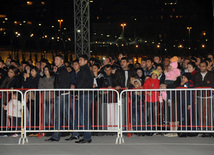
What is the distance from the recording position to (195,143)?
10250 mm

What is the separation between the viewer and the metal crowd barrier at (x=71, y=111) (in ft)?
34.6

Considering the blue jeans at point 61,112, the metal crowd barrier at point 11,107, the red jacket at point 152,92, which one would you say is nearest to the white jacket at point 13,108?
the metal crowd barrier at point 11,107

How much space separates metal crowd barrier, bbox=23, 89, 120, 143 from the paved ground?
0.36 metres

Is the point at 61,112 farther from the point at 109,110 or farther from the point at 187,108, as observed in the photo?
the point at 187,108

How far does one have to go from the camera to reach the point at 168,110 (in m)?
11.2

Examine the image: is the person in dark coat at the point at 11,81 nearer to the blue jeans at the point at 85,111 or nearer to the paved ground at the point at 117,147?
the paved ground at the point at 117,147

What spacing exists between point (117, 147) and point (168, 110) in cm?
224

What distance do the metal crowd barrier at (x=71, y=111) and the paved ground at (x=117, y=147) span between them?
1.18ft

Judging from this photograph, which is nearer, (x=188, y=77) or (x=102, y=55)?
(x=188, y=77)

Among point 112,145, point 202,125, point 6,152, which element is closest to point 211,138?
point 202,125

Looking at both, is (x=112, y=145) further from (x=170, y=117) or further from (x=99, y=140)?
(x=170, y=117)

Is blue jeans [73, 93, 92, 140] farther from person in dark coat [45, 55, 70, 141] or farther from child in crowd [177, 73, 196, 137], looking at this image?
child in crowd [177, 73, 196, 137]

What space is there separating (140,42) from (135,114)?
357 feet

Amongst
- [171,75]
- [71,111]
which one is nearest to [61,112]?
[71,111]
